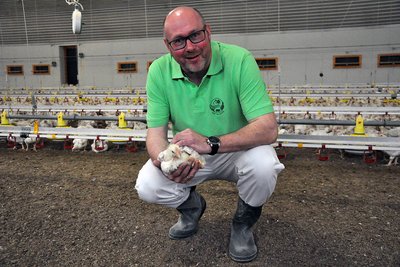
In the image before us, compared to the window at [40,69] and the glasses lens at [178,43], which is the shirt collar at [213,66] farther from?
the window at [40,69]

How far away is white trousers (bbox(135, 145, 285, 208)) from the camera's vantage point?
206 centimetres

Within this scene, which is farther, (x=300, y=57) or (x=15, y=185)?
(x=300, y=57)

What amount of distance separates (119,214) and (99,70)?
17.0 metres

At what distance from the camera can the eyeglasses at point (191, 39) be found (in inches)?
77.9

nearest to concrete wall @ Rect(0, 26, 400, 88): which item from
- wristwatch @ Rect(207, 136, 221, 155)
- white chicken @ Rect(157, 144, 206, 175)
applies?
wristwatch @ Rect(207, 136, 221, 155)

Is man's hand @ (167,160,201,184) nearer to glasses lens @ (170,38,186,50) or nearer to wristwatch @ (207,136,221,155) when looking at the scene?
wristwatch @ (207,136,221,155)

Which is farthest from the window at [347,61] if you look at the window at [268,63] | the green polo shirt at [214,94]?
the green polo shirt at [214,94]

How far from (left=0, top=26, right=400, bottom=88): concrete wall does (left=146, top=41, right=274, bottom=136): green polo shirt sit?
41.2ft

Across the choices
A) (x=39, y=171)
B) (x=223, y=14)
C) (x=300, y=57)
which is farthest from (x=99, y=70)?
(x=39, y=171)

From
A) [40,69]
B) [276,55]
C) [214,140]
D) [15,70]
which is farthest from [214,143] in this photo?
[15,70]

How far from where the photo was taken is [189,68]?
6.84 feet

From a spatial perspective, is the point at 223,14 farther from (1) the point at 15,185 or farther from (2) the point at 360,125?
(1) the point at 15,185

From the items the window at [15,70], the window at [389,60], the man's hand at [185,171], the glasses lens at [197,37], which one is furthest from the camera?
the window at [15,70]

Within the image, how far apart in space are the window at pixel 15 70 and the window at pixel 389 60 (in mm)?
19095
